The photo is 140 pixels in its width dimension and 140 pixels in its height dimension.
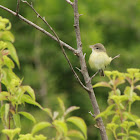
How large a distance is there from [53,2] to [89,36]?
1839 mm

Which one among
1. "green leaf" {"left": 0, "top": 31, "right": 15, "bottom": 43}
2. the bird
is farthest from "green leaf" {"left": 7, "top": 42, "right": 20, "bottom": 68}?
the bird

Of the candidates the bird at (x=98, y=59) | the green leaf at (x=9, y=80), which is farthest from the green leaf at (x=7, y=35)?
the bird at (x=98, y=59)

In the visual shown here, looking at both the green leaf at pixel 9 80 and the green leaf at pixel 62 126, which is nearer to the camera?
the green leaf at pixel 62 126

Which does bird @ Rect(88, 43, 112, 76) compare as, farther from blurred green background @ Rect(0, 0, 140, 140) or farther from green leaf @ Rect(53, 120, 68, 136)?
blurred green background @ Rect(0, 0, 140, 140)

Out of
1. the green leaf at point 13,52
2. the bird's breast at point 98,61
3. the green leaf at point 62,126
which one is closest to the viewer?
the green leaf at point 62,126

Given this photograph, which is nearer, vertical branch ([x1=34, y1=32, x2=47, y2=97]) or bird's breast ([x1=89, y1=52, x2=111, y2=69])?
bird's breast ([x1=89, y1=52, x2=111, y2=69])

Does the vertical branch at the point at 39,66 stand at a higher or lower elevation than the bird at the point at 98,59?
higher

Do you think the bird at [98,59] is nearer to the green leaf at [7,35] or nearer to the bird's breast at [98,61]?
the bird's breast at [98,61]

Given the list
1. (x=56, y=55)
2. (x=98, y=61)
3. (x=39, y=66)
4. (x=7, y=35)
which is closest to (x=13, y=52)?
(x=7, y=35)

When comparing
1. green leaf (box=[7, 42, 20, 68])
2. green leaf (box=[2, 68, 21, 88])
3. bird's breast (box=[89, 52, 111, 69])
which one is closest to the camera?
green leaf (box=[2, 68, 21, 88])

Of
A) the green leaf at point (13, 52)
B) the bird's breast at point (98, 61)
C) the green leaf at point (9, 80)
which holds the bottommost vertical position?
the green leaf at point (9, 80)

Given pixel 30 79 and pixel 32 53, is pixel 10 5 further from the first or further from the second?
pixel 30 79

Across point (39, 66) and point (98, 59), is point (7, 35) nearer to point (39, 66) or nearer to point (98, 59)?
point (98, 59)

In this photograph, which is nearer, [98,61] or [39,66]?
[98,61]
